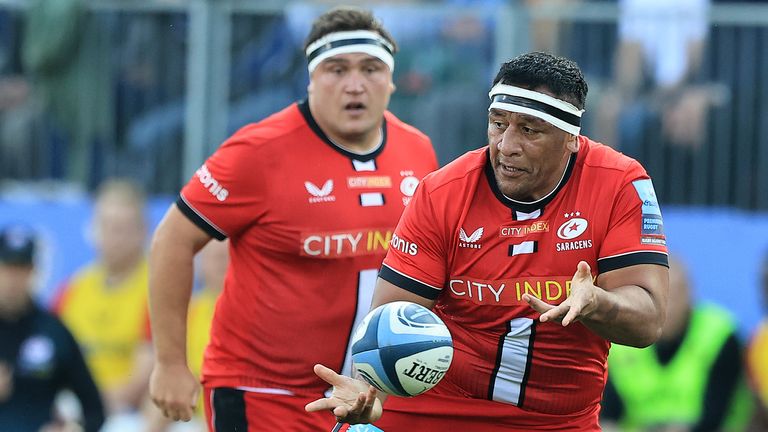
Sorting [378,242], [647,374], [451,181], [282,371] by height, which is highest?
[451,181]

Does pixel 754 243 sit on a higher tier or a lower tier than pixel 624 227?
lower

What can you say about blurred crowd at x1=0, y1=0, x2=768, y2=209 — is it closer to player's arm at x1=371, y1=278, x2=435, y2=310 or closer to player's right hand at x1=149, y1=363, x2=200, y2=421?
player's right hand at x1=149, y1=363, x2=200, y2=421

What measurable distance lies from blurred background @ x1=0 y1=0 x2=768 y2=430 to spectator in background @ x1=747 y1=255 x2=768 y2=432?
16 cm

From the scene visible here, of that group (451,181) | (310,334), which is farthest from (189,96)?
(451,181)

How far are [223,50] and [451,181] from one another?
544 cm

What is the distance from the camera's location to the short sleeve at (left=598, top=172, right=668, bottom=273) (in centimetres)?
520

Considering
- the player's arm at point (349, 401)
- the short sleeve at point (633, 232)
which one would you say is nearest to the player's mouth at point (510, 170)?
the short sleeve at point (633, 232)

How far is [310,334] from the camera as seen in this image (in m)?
6.46

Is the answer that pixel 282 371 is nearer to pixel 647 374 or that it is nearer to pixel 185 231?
pixel 185 231

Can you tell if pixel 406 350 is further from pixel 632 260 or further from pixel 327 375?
pixel 632 260

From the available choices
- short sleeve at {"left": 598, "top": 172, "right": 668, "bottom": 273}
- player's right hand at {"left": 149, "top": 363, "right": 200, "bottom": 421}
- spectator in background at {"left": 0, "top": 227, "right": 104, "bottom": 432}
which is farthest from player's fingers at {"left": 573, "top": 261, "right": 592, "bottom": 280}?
spectator in background at {"left": 0, "top": 227, "right": 104, "bottom": 432}

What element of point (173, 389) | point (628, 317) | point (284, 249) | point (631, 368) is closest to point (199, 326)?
point (631, 368)

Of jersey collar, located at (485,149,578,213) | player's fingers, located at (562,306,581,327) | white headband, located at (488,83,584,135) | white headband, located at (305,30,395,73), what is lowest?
player's fingers, located at (562,306,581,327)

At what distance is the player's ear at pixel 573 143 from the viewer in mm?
5382
